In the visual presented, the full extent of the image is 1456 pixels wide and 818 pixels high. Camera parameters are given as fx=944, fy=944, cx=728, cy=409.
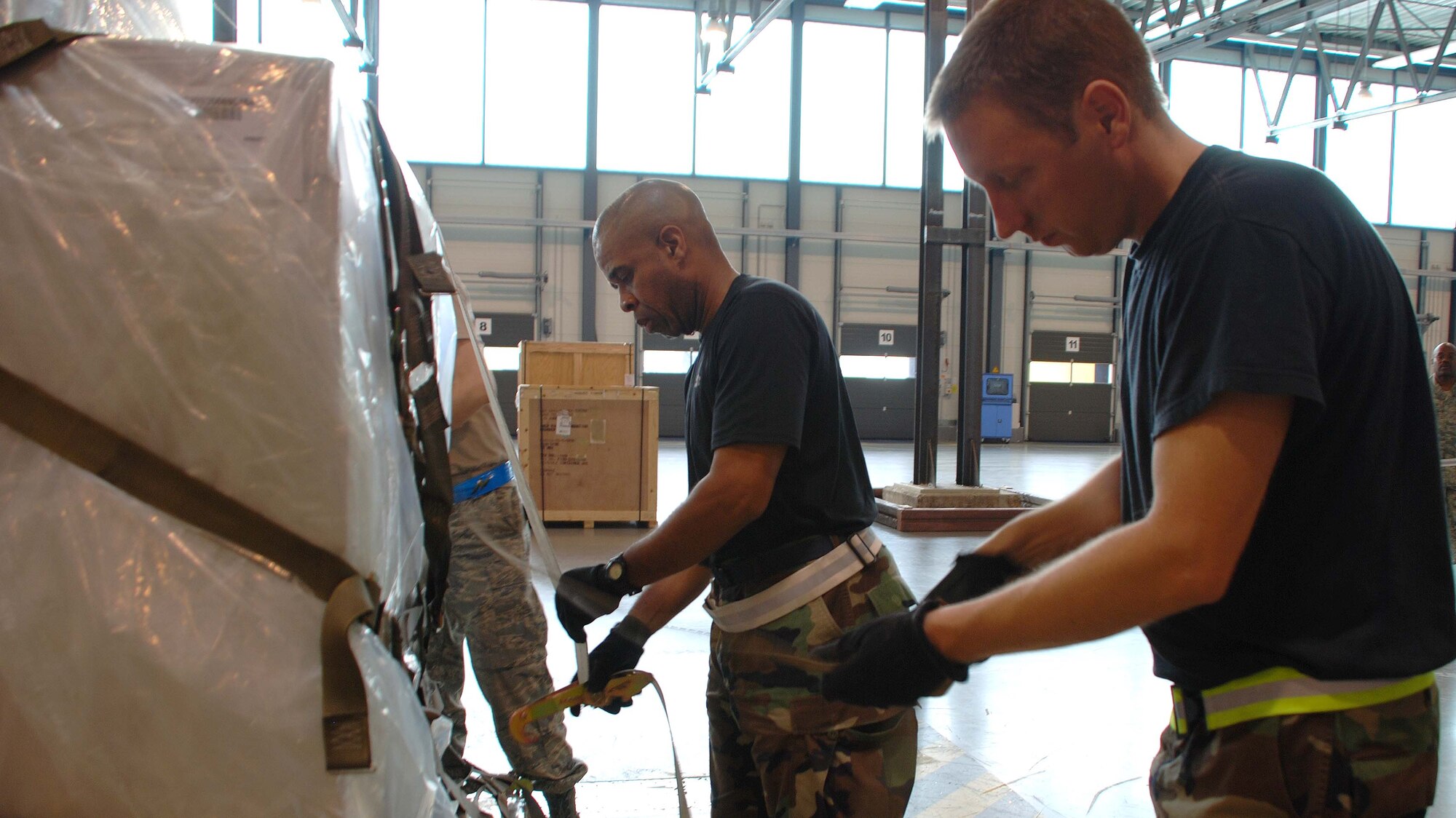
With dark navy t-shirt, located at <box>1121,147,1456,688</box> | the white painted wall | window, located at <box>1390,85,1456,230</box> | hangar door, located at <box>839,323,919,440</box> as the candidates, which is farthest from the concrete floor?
window, located at <box>1390,85,1456,230</box>

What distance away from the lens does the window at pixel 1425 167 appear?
18.4 m

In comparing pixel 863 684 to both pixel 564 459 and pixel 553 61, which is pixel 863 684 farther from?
pixel 553 61

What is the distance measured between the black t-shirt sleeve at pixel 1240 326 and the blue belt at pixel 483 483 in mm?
A: 1931

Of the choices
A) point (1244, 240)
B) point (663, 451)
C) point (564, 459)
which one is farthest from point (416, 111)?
point (1244, 240)

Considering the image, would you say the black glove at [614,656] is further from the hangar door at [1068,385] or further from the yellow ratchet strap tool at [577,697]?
the hangar door at [1068,385]

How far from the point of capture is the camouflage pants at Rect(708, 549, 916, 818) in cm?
171

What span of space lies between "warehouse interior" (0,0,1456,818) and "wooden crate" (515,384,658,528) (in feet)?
0.12

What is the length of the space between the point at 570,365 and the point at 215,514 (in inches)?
268

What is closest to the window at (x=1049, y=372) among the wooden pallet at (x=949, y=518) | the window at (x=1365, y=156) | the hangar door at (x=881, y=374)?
the hangar door at (x=881, y=374)

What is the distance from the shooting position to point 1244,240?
926mm

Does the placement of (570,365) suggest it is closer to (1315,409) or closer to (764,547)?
(764,547)

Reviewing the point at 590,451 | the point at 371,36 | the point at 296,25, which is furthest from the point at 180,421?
the point at 296,25

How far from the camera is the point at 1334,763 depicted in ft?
3.27

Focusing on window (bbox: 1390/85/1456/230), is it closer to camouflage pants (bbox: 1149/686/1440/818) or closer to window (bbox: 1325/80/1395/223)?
window (bbox: 1325/80/1395/223)
